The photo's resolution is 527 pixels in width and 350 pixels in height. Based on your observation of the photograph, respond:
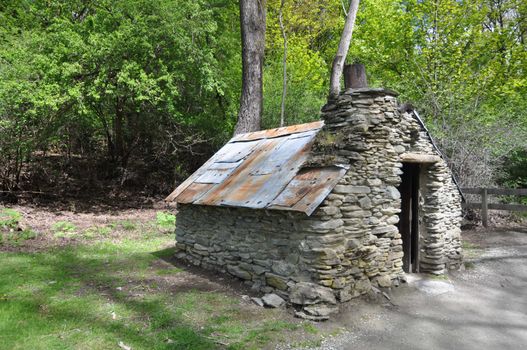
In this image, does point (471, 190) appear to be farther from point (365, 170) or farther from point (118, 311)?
point (118, 311)

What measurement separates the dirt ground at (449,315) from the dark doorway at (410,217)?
0.42 m

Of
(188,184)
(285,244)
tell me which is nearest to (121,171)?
(188,184)

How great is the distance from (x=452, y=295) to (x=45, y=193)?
1289cm

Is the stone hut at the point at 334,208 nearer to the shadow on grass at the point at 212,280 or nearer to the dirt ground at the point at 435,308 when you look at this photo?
the shadow on grass at the point at 212,280

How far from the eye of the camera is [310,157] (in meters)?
6.36

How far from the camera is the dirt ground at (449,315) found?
16.4 feet

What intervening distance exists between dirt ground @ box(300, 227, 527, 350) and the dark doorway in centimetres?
42

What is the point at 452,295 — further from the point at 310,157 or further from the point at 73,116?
the point at 73,116

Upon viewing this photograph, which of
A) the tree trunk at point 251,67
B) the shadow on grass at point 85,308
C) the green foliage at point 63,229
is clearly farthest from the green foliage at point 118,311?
the tree trunk at point 251,67

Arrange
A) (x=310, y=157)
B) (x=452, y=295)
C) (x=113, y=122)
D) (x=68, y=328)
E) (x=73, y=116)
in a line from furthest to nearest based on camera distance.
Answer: (x=113, y=122) → (x=73, y=116) → (x=452, y=295) → (x=310, y=157) → (x=68, y=328)

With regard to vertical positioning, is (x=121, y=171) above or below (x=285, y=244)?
above

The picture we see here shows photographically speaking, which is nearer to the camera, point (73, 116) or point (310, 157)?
point (310, 157)

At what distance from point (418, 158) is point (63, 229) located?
9482mm

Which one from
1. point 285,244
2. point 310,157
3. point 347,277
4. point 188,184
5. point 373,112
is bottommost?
point 347,277
